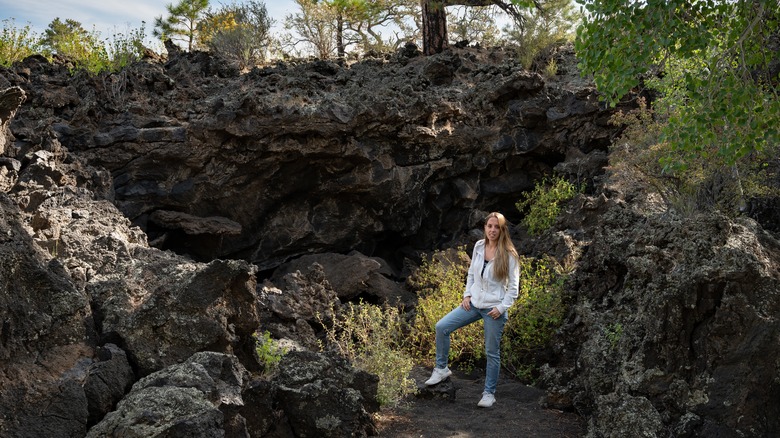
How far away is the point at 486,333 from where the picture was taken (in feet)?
24.3

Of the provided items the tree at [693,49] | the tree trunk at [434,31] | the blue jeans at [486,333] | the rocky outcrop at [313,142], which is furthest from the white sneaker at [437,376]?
the tree trunk at [434,31]

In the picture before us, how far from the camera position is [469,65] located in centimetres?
1612

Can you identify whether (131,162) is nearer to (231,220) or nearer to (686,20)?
(231,220)

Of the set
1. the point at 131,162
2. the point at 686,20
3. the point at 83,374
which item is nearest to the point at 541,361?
the point at 686,20

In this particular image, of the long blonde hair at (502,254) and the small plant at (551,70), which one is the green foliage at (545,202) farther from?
the long blonde hair at (502,254)

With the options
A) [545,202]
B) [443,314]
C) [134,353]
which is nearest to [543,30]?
[545,202]

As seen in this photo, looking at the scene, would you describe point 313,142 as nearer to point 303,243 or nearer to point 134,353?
point 303,243

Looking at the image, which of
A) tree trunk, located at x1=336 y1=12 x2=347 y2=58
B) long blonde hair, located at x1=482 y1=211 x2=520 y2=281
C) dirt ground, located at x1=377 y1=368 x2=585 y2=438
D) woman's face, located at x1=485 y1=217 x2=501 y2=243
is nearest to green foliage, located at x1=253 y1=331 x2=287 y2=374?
dirt ground, located at x1=377 y1=368 x2=585 y2=438

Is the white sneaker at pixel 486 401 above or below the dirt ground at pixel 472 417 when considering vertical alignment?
above

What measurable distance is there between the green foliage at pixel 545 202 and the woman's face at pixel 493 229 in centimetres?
636

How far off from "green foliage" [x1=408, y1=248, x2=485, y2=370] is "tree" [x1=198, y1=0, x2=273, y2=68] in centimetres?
658

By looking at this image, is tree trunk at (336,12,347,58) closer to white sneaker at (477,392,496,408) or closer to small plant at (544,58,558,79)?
small plant at (544,58,558,79)

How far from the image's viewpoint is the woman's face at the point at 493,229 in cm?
744

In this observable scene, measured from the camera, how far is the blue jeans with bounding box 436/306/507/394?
7.37 meters
